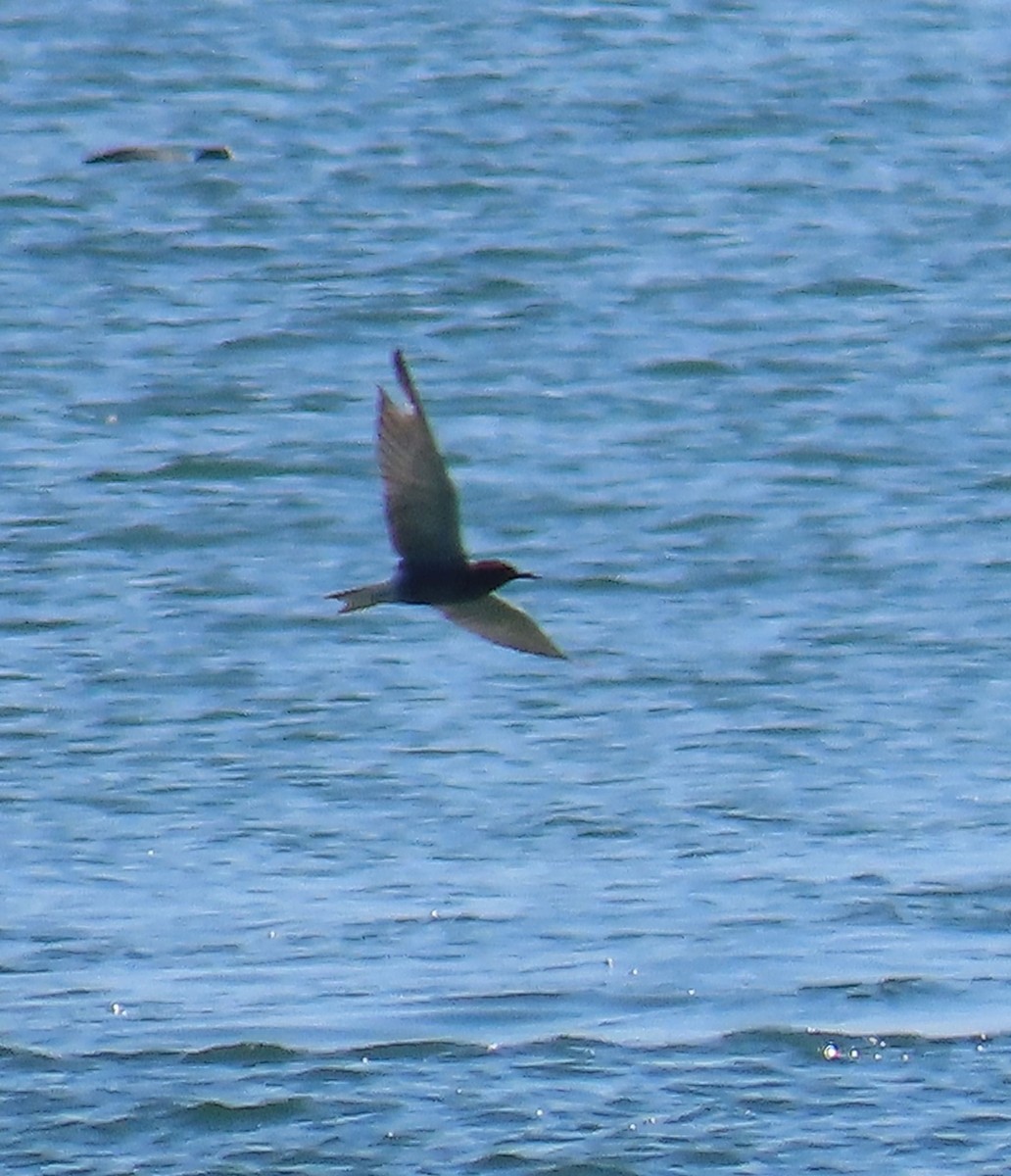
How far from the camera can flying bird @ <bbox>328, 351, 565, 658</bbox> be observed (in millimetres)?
5266

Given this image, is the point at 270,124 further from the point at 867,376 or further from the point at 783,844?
the point at 783,844

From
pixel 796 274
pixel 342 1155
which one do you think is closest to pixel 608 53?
pixel 796 274

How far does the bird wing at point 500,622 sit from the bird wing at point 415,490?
15 cm

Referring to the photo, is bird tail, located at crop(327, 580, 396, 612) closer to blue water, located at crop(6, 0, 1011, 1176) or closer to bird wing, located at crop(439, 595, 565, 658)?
bird wing, located at crop(439, 595, 565, 658)

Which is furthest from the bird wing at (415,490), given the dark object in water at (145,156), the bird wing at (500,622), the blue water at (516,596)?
the dark object in water at (145,156)

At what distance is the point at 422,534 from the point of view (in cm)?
539

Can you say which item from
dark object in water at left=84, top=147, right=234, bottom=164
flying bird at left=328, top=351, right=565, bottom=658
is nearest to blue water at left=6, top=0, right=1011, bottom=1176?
dark object in water at left=84, top=147, right=234, bottom=164

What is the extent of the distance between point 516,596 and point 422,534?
4.85m

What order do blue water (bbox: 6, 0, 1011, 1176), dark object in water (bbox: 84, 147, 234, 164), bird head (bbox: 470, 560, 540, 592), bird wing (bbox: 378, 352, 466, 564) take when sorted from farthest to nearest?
1. dark object in water (bbox: 84, 147, 234, 164)
2. blue water (bbox: 6, 0, 1011, 1176)
3. bird head (bbox: 470, 560, 540, 592)
4. bird wing (bbox: 378, 352, 466, 564)

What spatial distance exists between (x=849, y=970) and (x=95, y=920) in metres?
1.74

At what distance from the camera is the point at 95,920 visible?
24.2 ft

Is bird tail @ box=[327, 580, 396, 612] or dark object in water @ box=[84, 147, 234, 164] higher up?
bird tail @ box=[327, 580, 396, 612]

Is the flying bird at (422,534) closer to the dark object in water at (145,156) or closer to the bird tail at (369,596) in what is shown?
the bird tail at (369,596)

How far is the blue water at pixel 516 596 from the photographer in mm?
6551
